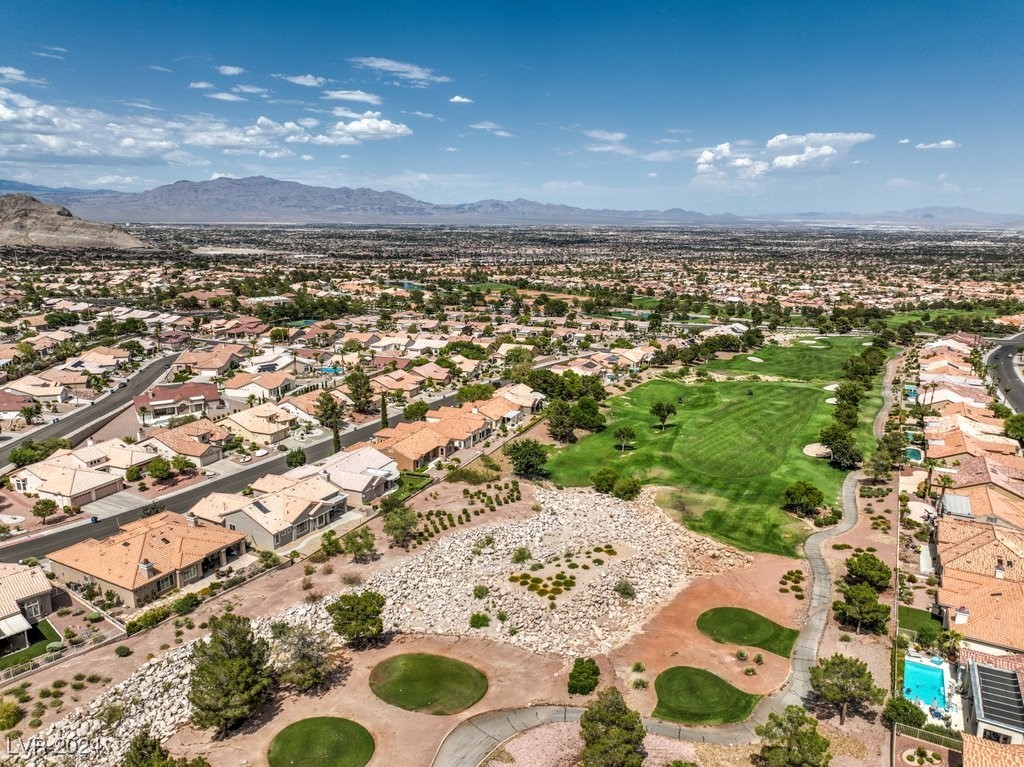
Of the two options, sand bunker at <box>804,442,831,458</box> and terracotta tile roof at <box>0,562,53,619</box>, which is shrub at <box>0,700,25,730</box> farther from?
sand bunker at <box>804,442,831,458</box>

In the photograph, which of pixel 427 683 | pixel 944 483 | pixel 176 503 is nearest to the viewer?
pixel 427 683

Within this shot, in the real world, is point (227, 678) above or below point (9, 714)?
above

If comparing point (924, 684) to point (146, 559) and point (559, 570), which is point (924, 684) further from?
point (146, 559)

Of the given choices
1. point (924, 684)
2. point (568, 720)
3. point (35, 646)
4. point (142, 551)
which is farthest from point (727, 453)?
point (35, 646)

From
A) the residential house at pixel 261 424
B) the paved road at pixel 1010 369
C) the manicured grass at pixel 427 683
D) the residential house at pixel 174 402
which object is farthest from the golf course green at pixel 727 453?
the residential house at pixel 174 402

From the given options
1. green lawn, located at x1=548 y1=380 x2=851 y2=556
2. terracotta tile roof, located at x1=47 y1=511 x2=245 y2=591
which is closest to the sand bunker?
green lawn, located at x1=548 y1=380 x2=851 y2=556
